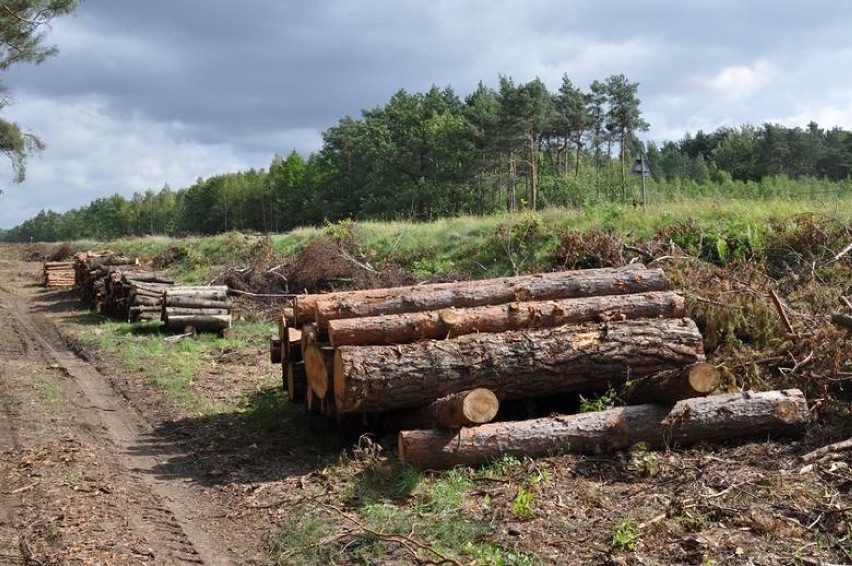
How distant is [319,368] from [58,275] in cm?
2314

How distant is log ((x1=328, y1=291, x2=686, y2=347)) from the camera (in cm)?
710

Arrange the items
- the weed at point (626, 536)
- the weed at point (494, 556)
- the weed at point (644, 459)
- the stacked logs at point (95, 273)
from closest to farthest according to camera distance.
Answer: the weed at point (494, 556) → the weed at point (626, 536) → the weed at point (644, 459) → the stacked logs at point (95, 273)

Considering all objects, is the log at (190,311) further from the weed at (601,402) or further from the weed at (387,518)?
the weed at (387,518)

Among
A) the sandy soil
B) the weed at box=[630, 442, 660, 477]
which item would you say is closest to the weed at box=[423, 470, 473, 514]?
the sandy soil

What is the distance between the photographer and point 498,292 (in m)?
8.12

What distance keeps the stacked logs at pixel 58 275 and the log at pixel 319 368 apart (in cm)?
2192

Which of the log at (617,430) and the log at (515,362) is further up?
the log at (515,362)

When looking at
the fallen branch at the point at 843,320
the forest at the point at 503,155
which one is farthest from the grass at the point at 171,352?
the forest at the point at 503,155

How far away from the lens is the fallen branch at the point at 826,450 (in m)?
6.07

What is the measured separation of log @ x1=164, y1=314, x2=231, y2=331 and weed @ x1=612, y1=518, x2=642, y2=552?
36.6 feet

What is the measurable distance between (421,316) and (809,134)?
54.2 metres

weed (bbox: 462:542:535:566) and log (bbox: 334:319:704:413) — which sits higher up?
log (bbox: 334:319:704:413)

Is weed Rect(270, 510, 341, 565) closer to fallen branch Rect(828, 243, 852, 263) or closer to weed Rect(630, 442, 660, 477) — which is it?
weed Rect(630, 442, 660, 477)

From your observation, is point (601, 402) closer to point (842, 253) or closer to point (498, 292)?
point (498, 292)
